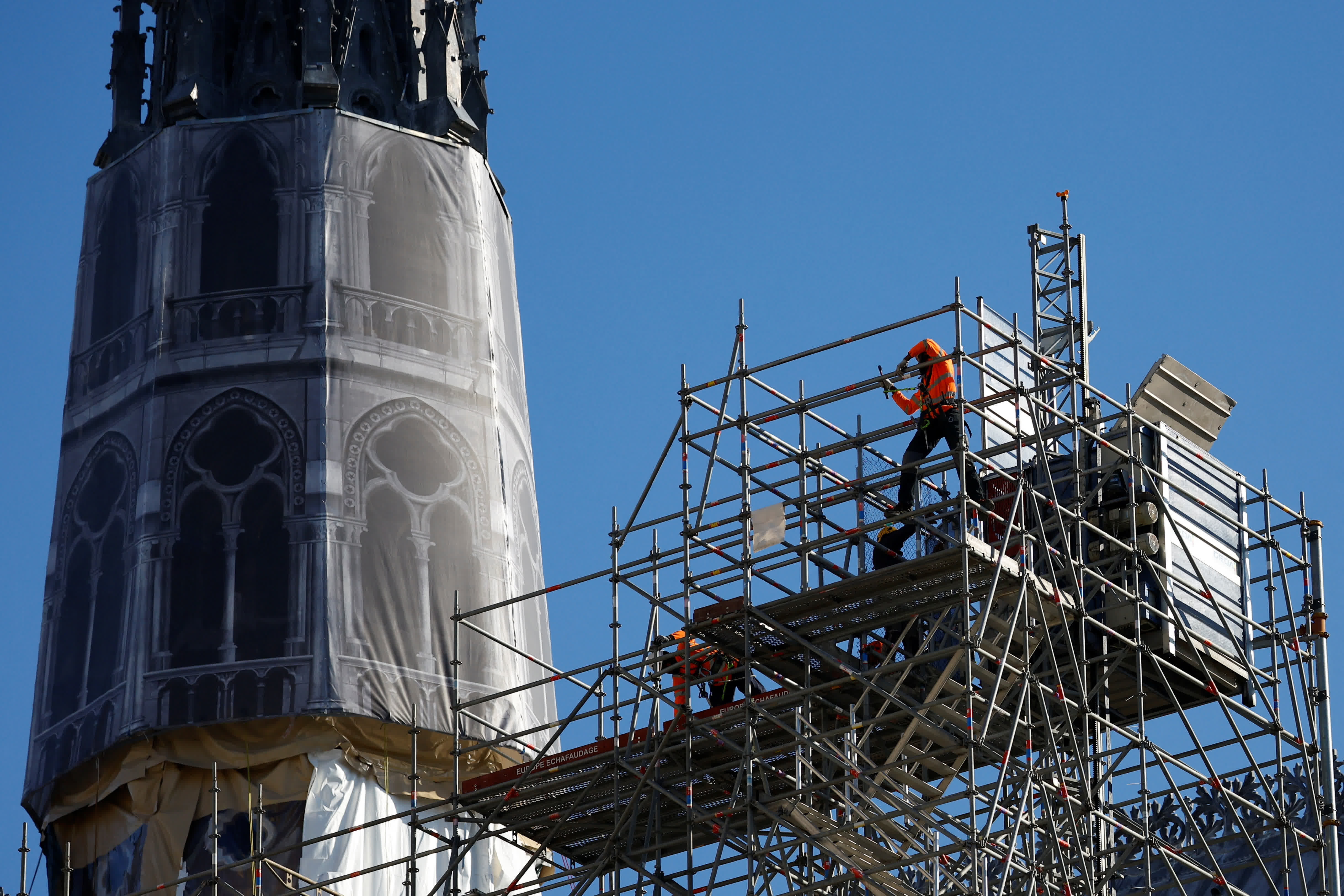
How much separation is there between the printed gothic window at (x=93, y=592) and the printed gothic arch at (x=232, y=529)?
0.95m

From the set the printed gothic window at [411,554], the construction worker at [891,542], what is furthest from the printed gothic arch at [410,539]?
the construction worker at [891,542]

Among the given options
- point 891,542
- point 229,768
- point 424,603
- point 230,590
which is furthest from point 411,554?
point 891,542

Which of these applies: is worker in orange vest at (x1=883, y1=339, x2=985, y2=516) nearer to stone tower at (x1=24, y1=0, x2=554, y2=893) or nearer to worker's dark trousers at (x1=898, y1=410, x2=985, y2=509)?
worker's dark trousers at (x1=898, y1=410, x2=985, y2=509)

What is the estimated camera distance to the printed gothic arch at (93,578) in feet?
144

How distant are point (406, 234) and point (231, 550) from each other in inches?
237

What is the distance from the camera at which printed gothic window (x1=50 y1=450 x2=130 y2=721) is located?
144ft

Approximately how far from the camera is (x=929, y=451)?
111 ft

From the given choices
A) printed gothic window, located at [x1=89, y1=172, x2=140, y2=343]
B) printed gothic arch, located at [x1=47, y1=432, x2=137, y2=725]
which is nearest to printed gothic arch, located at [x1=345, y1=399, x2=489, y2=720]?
printed gothic arch, located at [x1=47, y1=432, x2=137, y2=725]

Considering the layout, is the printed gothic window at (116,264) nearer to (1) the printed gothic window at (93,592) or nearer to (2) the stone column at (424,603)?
(1) the printed gothic window at (93,592)

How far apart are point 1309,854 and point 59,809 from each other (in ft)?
57.4

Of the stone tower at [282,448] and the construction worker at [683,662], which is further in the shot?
the stone tower at [282,448]

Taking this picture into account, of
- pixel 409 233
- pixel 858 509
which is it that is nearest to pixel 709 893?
pixel 858 509

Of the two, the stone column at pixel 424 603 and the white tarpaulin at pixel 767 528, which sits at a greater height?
the stone column at pixel 424 603

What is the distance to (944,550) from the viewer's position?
31.2 m
